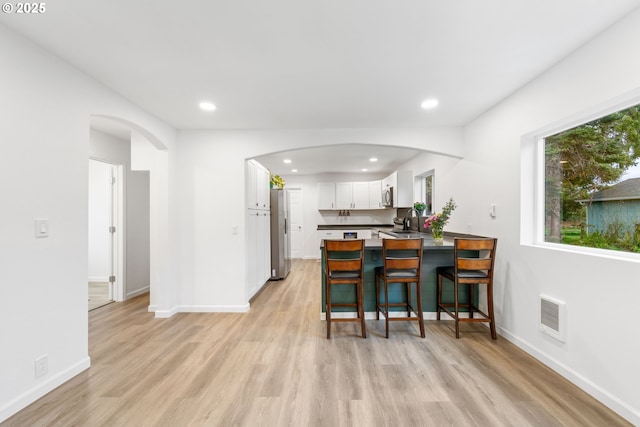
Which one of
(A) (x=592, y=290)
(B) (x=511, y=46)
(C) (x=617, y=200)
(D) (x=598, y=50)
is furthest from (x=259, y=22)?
(A) (x=592, y=290)

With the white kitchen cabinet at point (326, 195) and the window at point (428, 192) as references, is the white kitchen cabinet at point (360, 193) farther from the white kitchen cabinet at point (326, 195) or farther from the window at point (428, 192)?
the window at point (428, 192)

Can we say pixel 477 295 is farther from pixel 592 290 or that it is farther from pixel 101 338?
pixel 101 338

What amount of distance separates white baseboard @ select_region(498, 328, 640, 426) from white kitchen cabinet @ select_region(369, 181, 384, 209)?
5075 mm

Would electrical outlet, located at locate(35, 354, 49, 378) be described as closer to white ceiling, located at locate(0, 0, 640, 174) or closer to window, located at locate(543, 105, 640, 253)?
white ceiling, located at locate(0, 0, 640, 174)

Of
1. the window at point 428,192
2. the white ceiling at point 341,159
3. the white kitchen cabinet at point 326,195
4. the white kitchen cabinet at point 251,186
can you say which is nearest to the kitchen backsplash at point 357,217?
the white kitchen cabinet at point 326,195

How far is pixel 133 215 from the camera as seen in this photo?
4.41 meters

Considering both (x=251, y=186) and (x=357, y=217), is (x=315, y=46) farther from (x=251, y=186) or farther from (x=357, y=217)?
(x=357, y=217)

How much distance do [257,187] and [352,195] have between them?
371 centimetres

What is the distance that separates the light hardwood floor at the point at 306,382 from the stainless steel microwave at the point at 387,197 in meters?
3.43

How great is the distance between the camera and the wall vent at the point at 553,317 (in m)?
2.16

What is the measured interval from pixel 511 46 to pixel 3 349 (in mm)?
3832

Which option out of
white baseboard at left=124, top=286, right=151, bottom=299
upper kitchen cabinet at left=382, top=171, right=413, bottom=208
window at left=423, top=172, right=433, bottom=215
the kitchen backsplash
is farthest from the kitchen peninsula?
the kitchen backsplash

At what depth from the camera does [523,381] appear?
211cm

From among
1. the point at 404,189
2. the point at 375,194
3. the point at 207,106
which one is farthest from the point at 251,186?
the point at 375,194
